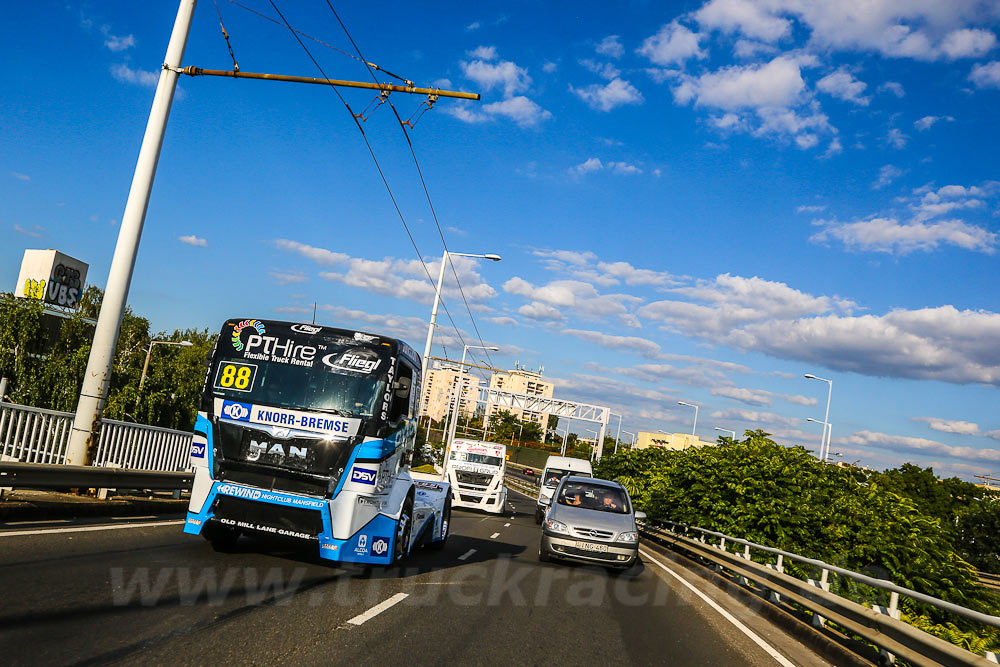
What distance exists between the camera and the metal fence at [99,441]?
499 inches

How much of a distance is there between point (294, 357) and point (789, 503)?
15369mm

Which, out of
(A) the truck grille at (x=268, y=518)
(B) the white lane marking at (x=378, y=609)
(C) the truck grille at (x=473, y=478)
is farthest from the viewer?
(C) the truck grille at (x=473, y=478)

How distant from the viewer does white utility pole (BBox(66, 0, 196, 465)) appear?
12.5 m

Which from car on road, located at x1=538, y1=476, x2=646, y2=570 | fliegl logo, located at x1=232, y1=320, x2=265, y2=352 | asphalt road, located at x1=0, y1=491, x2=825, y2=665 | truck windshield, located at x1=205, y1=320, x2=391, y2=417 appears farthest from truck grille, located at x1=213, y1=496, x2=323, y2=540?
car on road, located at x1=538, y1=476, x2=646, y2=570

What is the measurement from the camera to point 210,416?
9727mm

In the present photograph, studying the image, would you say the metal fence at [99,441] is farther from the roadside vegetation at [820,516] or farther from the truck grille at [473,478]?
the truck grille at [473,478]

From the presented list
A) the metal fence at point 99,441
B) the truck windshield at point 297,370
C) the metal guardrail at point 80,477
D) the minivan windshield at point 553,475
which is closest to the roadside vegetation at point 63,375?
the minivan windshield at point 553,475

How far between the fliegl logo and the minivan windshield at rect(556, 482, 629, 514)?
737 centimetres

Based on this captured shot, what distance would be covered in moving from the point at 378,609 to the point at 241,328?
4172mm

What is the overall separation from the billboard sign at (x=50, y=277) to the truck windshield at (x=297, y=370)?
213ft

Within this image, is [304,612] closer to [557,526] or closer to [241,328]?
[241,328]

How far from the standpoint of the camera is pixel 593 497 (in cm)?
1565

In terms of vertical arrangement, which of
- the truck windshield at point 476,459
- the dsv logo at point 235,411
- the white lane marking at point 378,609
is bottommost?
the white lane marking at point 378,609

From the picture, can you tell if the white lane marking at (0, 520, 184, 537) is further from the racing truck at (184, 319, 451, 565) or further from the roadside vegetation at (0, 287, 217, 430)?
the roadside vegetation at (0, 287, 217, 430)
